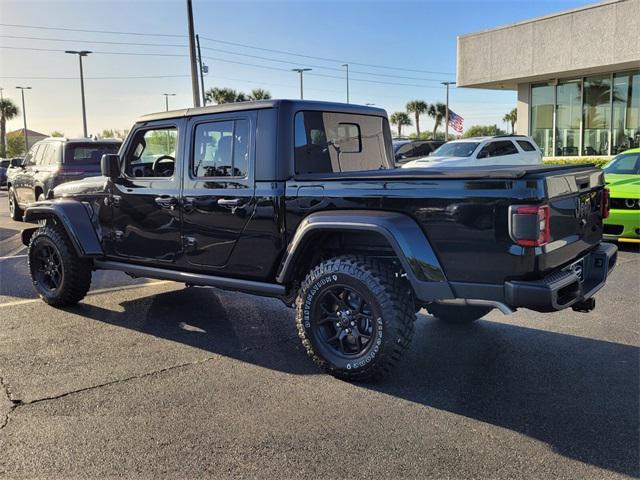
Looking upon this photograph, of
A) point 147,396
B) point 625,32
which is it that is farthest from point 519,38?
point 147,396

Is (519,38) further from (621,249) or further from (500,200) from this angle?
(500,200)

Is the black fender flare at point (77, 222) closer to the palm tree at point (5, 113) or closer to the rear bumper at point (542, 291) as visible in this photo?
the rear bumper at point (542, 291)

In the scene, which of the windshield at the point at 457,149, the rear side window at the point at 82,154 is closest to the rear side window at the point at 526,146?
the windshield at the point at 457,149

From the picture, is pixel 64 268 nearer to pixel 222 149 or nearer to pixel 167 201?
pixel 167 201

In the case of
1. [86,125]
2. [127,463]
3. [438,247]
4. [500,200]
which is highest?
[86,125]

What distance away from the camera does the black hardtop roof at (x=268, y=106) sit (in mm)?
4398

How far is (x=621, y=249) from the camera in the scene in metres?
8.66

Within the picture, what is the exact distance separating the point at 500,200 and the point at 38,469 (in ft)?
9.11

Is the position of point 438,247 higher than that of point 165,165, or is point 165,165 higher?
point 165,165

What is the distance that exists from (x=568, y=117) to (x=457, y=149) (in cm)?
766

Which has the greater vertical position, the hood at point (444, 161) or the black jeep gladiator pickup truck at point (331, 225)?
the hood at point (444, 161)

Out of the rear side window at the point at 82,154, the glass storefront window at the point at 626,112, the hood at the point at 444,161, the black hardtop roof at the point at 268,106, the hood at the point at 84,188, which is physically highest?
the glass storefront window at the point at 626,112

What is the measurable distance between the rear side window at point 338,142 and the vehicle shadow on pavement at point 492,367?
149 cm

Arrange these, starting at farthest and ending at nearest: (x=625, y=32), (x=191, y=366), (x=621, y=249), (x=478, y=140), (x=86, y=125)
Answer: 1. (x=86, y=125)
2. (x=625, y=32)
3. (x=478, y=140)
4. (x=621, y=249)
5. (x=191, y=366)
